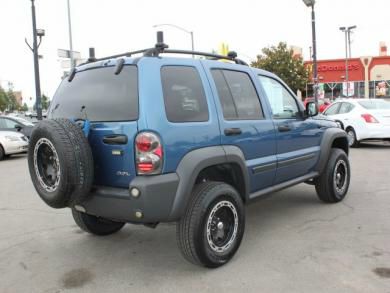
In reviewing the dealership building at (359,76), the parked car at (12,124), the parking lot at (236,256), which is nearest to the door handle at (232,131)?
the parking lot at (236,256)

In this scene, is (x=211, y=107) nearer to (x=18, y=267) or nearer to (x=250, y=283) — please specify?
(x=250, y=283)

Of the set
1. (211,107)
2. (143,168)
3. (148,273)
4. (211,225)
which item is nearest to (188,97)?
(211,107)

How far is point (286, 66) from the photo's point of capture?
147 feet

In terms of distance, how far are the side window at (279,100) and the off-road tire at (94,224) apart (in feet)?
7.62

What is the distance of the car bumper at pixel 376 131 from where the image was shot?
12250 millimetres

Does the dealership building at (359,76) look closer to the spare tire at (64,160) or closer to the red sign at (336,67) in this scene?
the red sign at (336,67)

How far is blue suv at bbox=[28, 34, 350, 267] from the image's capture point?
3.71 metres

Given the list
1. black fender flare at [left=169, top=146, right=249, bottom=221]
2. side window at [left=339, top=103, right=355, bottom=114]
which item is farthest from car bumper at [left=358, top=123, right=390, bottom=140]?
black fender flare at [left=169, top=146, right=249, bottom=221]

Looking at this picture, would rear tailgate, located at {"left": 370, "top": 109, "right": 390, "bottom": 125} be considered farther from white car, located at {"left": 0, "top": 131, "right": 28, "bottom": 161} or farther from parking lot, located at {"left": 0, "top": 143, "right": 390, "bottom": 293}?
white car, located at {"left": 0, "top": 131, "right": 28, "bottom": 161}

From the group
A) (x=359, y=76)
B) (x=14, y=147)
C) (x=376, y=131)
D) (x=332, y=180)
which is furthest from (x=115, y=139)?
(x=359, y=76)

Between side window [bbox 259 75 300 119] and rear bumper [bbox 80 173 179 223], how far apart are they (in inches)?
77.5

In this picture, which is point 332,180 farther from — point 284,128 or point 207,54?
point 207,54

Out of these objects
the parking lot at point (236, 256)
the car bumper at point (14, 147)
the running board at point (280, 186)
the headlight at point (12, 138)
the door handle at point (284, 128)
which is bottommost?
the parking lot at point (236, 256)

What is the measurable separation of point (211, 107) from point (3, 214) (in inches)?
159
